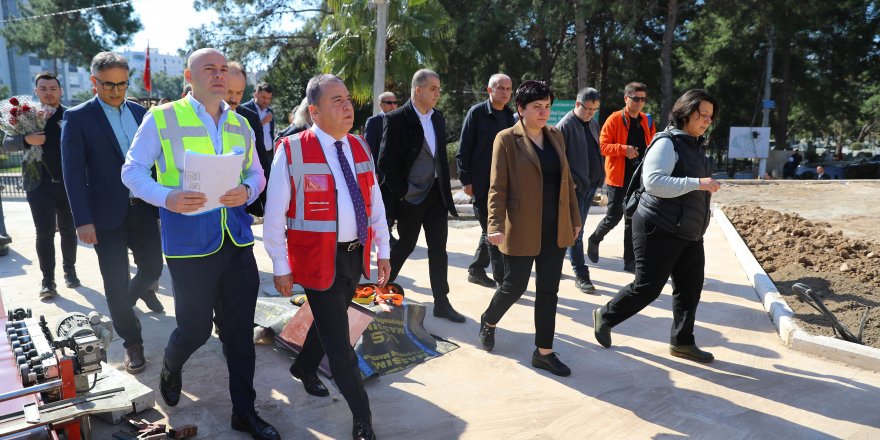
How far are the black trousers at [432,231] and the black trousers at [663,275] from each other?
4.42 feet

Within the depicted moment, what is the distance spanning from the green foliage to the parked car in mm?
Answer: 34571

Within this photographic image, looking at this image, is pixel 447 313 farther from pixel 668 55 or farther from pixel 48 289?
pixel 668 55

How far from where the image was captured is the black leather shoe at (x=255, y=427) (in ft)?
10.2

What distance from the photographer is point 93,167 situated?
13.0ft

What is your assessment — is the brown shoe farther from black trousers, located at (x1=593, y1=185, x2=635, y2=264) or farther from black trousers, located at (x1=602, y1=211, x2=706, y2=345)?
black trousers, located at (x1=593, y1=185, x2=635, y2=264)

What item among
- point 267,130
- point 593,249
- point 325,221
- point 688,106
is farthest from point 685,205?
point 267,130

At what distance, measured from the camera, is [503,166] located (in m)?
4.08

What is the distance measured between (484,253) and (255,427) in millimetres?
3465

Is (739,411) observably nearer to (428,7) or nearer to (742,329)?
(742,329)

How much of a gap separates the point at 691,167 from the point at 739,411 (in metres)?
1.52

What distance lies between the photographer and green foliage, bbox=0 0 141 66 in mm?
32219

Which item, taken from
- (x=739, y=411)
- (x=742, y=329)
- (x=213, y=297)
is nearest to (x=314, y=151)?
(x=213, y=297)

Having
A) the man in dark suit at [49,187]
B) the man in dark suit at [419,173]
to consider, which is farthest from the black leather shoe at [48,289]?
the man in dark suit at [419,173]

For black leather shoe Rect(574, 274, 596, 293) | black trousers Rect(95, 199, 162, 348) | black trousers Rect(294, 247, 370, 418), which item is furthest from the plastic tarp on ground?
black leather shoe Rect(574, 274, 596, 293)
